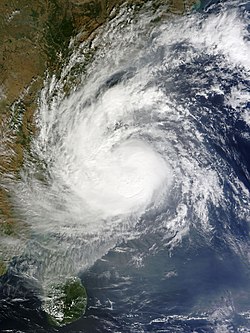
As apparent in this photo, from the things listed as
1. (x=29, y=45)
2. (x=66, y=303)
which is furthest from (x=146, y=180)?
(x=29, y=45)

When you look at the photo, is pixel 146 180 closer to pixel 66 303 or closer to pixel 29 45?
pixel 66 303

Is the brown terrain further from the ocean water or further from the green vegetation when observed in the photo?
the green vegetation

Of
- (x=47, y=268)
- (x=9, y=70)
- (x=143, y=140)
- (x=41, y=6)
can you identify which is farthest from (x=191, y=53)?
(x=47, y=268)

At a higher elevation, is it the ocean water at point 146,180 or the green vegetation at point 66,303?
the ocean water at point 146,180

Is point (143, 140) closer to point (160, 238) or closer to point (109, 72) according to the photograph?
point (109, 72)

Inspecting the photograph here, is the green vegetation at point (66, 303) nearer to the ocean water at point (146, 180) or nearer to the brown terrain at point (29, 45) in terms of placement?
the ocean water at point (146, 180)

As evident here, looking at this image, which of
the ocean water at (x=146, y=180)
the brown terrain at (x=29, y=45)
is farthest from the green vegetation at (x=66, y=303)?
the brown terrain at (x=29, y=45)
